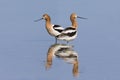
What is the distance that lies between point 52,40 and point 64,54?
1.77 metres

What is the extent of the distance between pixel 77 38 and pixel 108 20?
167cm

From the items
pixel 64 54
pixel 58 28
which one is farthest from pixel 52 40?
pixel 64 54

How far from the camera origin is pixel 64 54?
11172 mm

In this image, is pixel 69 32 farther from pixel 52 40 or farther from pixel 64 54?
pixel 64 54

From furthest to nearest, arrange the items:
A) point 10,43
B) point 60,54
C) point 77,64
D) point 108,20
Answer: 1. point 108,20
2. point 10,43
3. point 60,54
4. point 77,64

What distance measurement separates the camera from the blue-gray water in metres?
9.80

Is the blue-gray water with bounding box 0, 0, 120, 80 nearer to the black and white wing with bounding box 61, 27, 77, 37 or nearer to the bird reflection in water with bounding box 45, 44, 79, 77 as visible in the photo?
the bird reflection in water with bounding box 45, 44, 79, 77

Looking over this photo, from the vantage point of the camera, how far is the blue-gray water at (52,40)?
32.2 ft

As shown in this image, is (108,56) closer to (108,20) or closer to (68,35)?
(68,35)

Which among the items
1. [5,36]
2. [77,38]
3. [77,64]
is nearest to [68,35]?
[77,38]

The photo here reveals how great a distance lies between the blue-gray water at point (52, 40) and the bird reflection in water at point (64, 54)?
8cm

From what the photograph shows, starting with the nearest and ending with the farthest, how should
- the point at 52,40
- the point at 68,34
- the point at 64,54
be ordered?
the point at 64,54, the point at 68,34, the point at 52,40

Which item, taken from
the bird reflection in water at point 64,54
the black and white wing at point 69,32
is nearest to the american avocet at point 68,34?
the black and white wing at point 69,32

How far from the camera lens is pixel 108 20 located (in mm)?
14367
